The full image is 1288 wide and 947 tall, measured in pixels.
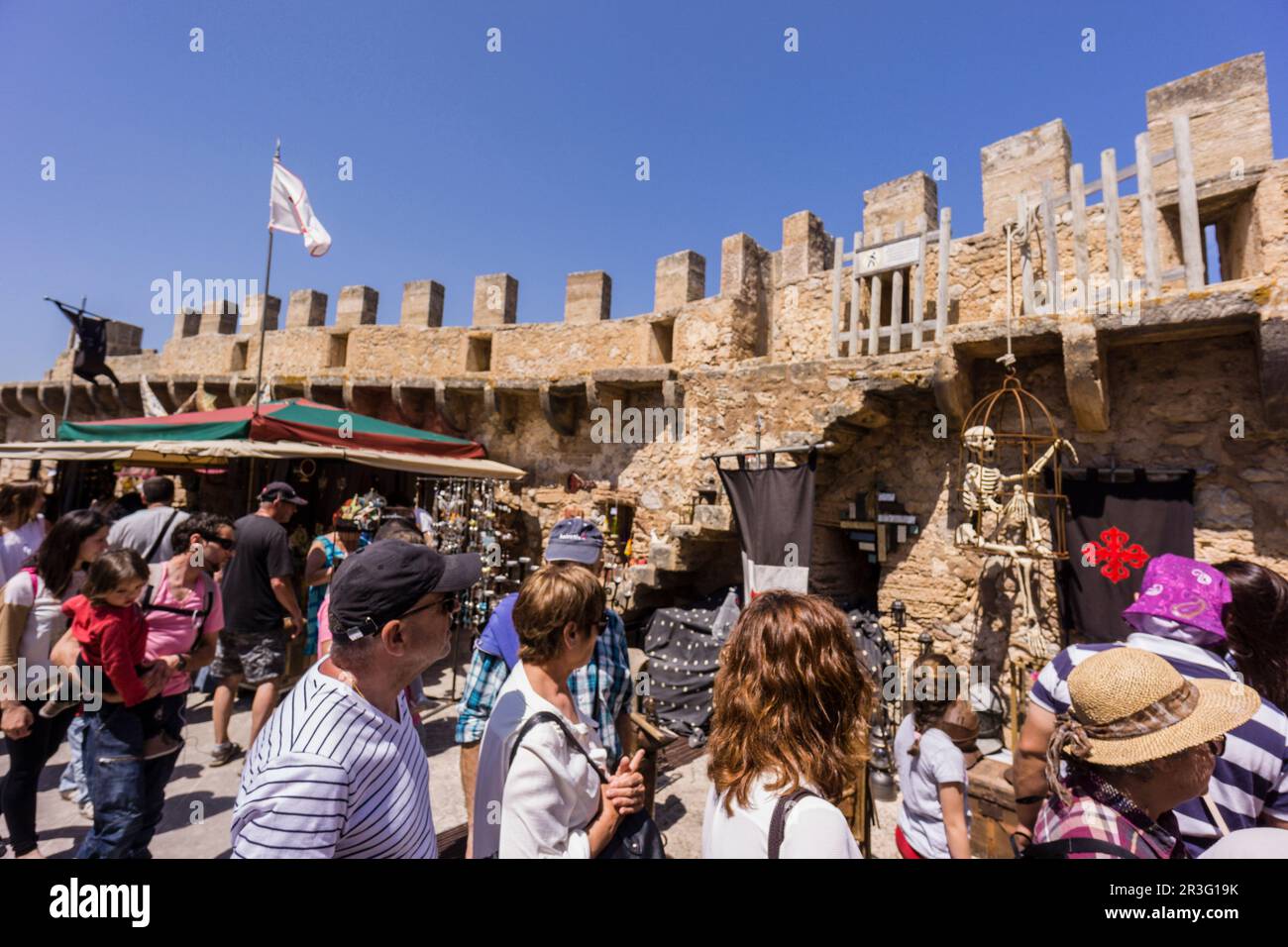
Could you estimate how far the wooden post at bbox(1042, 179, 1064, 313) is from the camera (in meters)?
5.05

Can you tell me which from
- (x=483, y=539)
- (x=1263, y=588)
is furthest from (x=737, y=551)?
(x=1263, y=588)

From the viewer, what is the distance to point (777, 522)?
6152 mm

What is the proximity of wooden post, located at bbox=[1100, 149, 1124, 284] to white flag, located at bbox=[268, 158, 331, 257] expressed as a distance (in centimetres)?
959

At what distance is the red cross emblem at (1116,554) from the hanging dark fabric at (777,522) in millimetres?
2457

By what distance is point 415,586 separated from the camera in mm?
1626

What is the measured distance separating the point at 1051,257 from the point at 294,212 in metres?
9.74

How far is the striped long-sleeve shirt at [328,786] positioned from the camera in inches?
48.4

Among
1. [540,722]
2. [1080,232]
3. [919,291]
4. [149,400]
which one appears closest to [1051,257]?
[1080,232]

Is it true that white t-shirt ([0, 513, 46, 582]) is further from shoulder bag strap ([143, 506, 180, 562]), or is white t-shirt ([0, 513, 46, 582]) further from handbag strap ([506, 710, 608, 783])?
handbag strap ([506, 710, 608, 783])

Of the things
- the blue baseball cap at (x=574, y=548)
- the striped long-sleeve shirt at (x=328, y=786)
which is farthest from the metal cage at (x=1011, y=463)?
the striped long-sleeve shirt at (x=328, y=786)

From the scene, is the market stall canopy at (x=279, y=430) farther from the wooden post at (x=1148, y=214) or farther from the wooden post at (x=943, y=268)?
the wooden post at (x=1148, y=214)

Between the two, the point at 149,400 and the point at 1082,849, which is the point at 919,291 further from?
the point at 149,400
